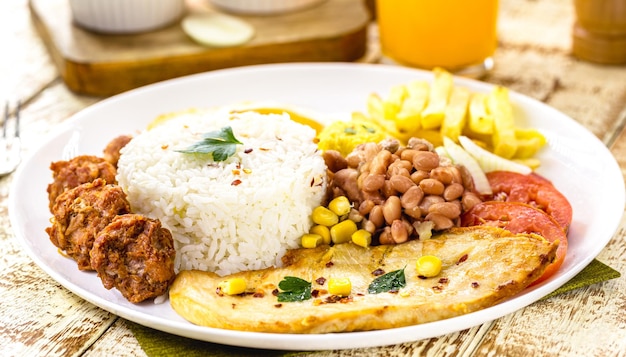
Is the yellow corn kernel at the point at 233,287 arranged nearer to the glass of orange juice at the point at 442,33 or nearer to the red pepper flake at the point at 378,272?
the red pepper flake at the point at 378,272

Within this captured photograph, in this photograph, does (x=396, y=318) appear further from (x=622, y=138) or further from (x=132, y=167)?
(x=622, y=138)

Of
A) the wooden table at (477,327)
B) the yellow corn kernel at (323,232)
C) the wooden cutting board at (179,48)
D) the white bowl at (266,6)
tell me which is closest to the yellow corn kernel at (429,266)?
the wooden table at (477,327)

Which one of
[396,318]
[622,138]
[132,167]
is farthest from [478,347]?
[622,138]

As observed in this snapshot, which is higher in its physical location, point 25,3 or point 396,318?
point 396,318

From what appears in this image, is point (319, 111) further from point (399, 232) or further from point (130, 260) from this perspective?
point (130, 260)

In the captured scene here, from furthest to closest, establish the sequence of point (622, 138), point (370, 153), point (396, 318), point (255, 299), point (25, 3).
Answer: point (25, 3)
point (622, 138)
point (370, 153)
point (255, 299)
point (396, 318)

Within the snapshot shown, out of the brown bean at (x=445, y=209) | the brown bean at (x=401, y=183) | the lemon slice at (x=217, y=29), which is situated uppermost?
the brown bean at (x=401, y=183)

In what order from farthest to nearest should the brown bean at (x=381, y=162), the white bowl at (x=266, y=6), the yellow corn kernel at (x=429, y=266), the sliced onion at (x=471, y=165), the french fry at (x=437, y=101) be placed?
the white bowl at (x=266, y=6)
the french fry at (x=437, y=101)
the sliced onion at (x=471, y=165)
the brown bean at (x=381, y=162)
the yellow corn kernel at (x=429, y=266)

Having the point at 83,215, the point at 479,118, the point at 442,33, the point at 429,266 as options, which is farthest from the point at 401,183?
the point at 442,33
